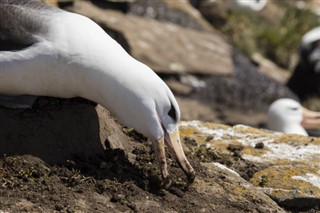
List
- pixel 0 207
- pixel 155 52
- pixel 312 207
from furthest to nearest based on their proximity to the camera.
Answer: pixel 155 52
pixel 312 207
pixel 0 207

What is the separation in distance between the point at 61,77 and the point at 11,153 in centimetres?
53

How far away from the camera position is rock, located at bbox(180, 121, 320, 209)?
5.30 meters

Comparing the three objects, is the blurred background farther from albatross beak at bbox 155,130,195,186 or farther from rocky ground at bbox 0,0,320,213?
albatross beak at bbox 155,130,195,186

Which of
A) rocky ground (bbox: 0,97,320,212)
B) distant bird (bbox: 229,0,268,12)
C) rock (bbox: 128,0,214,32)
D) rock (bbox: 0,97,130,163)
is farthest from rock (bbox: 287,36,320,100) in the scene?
rock (bbox: 0,97,130,163)

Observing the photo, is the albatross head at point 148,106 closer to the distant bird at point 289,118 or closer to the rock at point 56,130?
the rock at point 56,130

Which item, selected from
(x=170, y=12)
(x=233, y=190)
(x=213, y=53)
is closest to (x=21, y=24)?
(x=233, y=190)

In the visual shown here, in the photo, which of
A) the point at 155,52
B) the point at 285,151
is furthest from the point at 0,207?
the point at 155,52

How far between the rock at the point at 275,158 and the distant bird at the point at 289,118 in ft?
18.0

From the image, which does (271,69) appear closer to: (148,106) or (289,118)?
(289,118)

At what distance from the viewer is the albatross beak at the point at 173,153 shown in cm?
478

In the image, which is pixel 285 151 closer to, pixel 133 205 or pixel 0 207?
pixel 133 205

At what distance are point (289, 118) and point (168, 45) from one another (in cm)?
288

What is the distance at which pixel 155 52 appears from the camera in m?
13.6

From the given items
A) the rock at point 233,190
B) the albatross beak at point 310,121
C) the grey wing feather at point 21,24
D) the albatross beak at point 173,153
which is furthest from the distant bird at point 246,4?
the albatross beak at point 173,153
